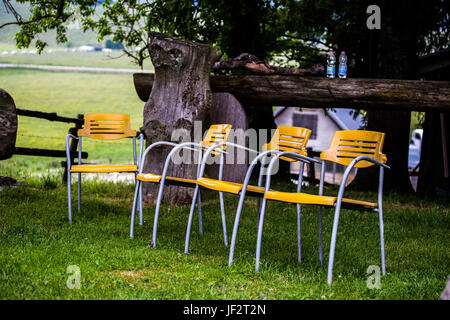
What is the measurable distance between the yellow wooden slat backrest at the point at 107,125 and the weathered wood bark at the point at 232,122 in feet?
5.79

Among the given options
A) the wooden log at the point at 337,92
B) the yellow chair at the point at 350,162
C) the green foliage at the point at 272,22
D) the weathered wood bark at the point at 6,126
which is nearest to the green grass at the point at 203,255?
the yellow chair at the point at 350,162

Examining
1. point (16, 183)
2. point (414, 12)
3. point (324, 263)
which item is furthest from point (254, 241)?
point (414, 12)

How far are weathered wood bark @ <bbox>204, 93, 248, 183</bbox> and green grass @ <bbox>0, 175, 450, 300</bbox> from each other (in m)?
0.91

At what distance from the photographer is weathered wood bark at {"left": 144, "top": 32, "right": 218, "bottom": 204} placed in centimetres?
759

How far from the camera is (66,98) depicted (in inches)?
2018

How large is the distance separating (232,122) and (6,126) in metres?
4.52

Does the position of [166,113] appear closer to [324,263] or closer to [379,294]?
[324,263]

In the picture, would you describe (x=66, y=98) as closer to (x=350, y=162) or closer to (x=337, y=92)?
(x=337, y=92)

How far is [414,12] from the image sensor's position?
1063 cm

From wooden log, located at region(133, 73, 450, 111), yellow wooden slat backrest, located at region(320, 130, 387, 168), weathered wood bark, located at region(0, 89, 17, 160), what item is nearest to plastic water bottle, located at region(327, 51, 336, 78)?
wooden log, located at region(133, 73, 450, 111)

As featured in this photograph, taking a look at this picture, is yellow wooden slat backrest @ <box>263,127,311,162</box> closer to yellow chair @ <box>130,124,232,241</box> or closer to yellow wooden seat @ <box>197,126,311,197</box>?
yellow wooden seat @ <box>197,126,311,197</box>

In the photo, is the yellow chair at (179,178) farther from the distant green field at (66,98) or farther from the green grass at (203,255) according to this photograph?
the distant green field at (66,98)

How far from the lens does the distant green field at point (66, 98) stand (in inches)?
1511
